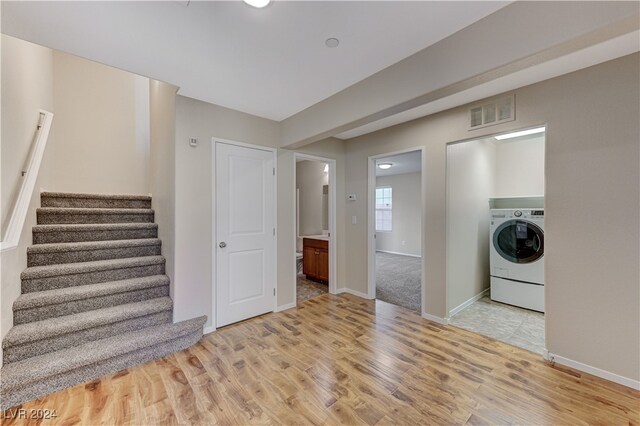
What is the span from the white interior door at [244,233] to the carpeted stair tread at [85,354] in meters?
0.53

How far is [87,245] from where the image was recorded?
2.70 meters

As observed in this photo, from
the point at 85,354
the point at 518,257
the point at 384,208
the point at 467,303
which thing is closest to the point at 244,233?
the point at 85,354

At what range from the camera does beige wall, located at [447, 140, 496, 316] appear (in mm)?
3115

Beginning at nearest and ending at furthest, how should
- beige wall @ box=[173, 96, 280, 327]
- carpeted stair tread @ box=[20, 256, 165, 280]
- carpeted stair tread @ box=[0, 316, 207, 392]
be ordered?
1. carpeted stair tread @ box=[0, 316, 207, 392]
2. carpeted stair tread @ box=[20, 256, 165, 280]
3. beige wall @ box=[173, 96, 280, 327]

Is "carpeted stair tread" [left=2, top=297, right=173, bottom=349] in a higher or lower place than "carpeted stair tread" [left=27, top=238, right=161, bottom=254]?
lower

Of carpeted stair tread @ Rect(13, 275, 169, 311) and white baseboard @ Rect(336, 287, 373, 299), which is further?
white baseboard @ Rect(336, 287, 373, 299)

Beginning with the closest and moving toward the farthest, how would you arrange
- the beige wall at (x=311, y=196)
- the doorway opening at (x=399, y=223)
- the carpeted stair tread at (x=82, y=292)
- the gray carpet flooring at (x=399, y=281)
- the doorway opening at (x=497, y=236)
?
the carpeted stair tread at (x=82, y=292)
the doorway opening at (x=497, y=236)
the gray carpet flooring at (x=399, y=281)
the doorway opening at (x=399, y=223)
the beige wall at (x=311, y=196)

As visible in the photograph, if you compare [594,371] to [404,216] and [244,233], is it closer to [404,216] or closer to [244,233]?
[244,233]

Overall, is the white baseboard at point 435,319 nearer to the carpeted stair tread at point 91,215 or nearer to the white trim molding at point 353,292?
the white trim molding at point 353,292

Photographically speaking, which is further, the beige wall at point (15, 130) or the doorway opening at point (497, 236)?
the doorway opening at point (497, 236)

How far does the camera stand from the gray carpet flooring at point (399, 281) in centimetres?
383

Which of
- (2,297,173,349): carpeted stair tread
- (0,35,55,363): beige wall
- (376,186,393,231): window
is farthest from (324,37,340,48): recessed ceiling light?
(376,186,393,231): window

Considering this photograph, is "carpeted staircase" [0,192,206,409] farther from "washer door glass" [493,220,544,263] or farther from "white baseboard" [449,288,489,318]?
"washer door glass" [493,220,544,263]

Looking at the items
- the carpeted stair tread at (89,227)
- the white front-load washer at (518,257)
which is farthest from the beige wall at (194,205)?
the white front-load washer at (518,257)
